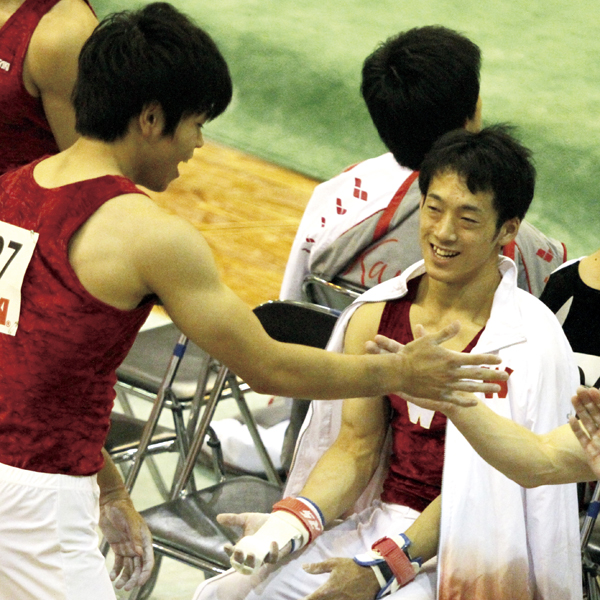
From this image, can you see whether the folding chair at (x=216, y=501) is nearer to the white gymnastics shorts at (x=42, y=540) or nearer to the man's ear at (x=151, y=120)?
the white gymnastics shorts at (x=42, y=540)

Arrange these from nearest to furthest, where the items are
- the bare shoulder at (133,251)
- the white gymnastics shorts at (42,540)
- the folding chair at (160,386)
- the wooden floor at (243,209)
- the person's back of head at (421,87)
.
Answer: the bare shoulder at (133,251)
the white gymnastics shorts at (42,540)
the person's back of head at (421,87)
the folding chair at (160,386)
the wooden floor at (243,209)

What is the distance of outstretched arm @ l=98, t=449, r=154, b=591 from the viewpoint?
2100 mm

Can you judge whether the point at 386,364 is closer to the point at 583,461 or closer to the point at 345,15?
the point at 583,461

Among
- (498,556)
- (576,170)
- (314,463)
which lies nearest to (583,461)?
(498,556)

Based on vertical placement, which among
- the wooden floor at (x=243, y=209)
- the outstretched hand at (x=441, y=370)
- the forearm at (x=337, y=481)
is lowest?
the wooden floor at (x=243, y=209)

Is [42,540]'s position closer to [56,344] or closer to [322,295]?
[56,344]

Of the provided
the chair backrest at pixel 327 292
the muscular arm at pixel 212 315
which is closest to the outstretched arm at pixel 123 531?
the muscular arm at pixel 212 315

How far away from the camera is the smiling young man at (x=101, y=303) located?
5.37 ft

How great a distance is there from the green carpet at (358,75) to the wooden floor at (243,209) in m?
0.22

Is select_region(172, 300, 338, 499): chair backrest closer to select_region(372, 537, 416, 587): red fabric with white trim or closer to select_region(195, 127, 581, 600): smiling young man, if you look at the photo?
select_region(195, 127, 581, 600): smiling young man

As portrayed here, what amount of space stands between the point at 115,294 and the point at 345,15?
650cm

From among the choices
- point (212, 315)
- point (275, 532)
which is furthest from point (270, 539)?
point (212, 315)

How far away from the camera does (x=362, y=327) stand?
2412mm

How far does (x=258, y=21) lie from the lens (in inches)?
310
